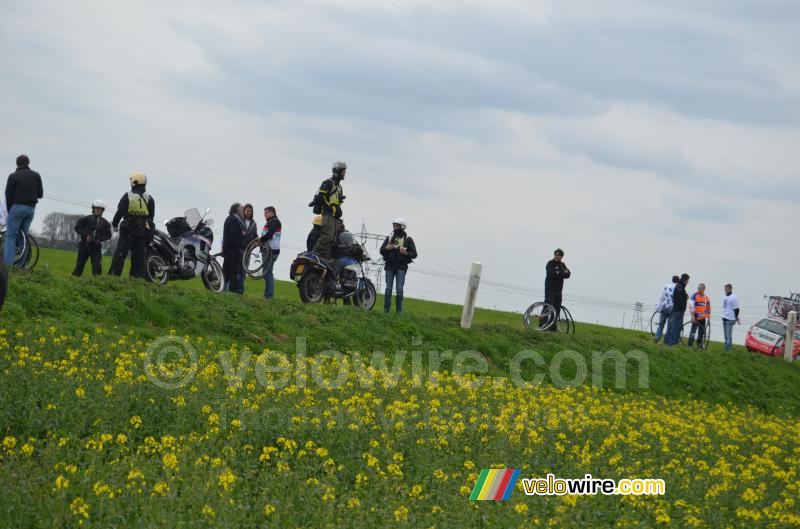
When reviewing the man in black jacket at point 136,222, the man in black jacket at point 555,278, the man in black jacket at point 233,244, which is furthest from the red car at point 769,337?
the man in black jacket at point 136,222

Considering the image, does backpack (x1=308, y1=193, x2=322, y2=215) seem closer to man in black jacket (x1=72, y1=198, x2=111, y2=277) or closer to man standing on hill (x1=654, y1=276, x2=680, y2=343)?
man in black jacket (x1=72, y1=198, x2=111, y2=277)

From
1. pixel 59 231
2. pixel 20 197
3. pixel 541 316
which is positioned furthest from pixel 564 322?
pixel 59 231

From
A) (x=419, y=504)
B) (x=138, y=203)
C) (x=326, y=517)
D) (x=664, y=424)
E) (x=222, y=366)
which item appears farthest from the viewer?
(x=138, y=203)

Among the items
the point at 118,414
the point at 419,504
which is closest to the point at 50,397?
the point at 118,414

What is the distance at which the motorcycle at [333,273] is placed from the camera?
19.7 metres

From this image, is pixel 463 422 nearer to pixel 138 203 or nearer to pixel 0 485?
pixel 0 485

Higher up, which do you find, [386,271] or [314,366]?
[386,271]

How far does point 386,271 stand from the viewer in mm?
21234

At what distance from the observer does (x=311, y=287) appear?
20.0 metres

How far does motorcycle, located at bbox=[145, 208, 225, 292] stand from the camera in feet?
61.5

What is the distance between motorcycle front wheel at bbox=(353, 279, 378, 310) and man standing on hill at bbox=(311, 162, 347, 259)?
4.27 ft

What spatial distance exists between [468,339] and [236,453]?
34.7ft

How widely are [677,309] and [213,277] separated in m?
12.9

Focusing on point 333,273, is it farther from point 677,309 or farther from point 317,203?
point 677,309
